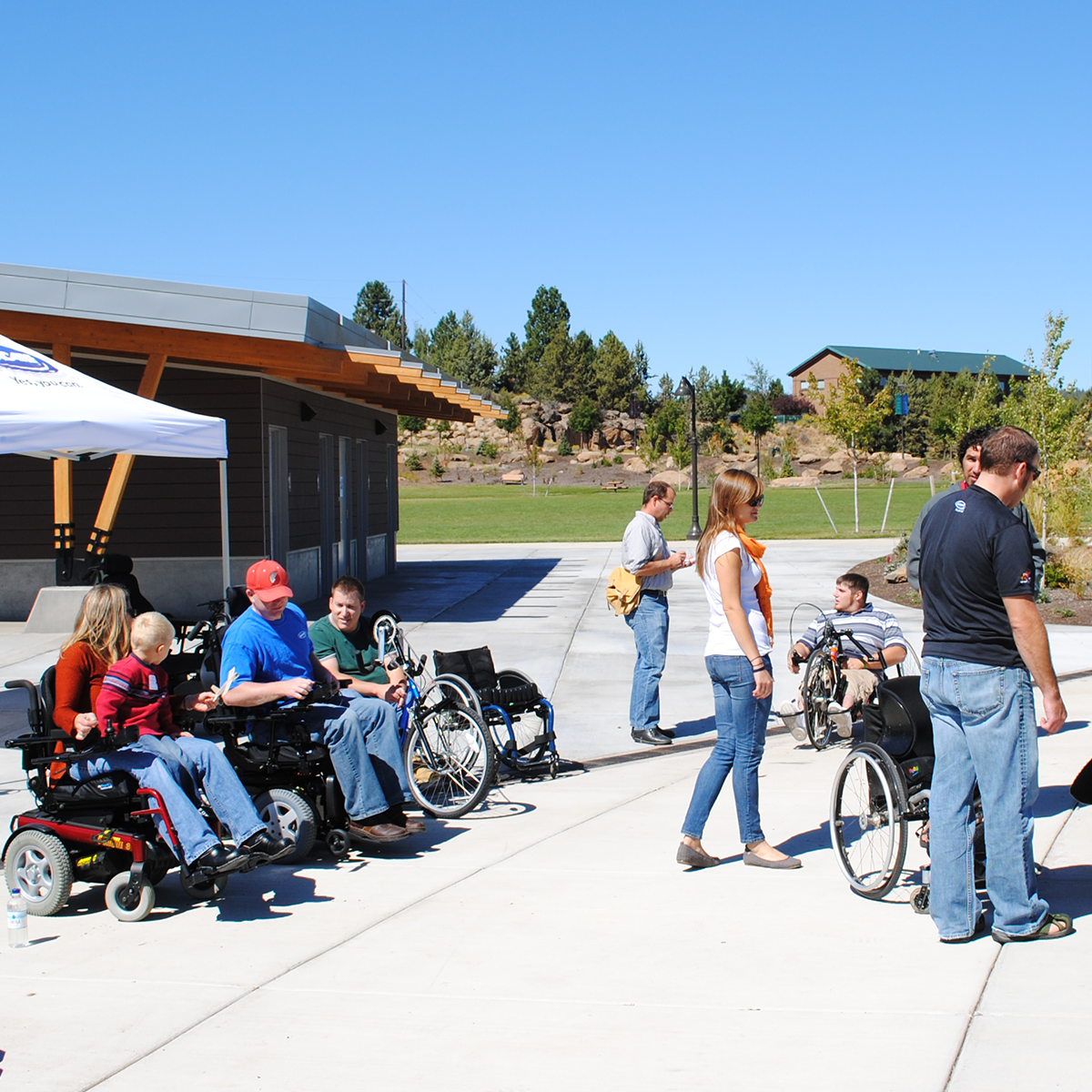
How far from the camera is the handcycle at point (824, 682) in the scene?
7844 millimetres

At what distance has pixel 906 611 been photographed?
15.6 metres

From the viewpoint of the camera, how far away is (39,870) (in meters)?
4.77

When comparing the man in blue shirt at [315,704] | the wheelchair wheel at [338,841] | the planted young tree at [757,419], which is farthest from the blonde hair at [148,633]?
the planted young tree at [757,419]

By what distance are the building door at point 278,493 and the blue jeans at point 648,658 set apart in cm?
872

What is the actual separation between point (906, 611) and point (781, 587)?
313 cm

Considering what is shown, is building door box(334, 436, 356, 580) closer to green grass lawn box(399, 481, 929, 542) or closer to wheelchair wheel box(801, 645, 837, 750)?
wheelchair wheel box(801, 645, 837, 750)

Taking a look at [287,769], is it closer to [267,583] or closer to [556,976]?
[267,583]

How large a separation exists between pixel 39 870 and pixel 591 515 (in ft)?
147

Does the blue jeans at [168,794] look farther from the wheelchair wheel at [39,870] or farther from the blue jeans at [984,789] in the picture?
the blue jeans at [984,789]

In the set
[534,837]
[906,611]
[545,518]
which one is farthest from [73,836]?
[545,518]

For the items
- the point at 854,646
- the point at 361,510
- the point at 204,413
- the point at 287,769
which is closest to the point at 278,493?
the point at 204,413

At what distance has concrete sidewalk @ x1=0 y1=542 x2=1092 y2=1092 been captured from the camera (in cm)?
334

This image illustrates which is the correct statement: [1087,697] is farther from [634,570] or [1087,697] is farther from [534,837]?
[534,837]

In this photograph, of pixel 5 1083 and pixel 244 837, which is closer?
pixel 5 1083
